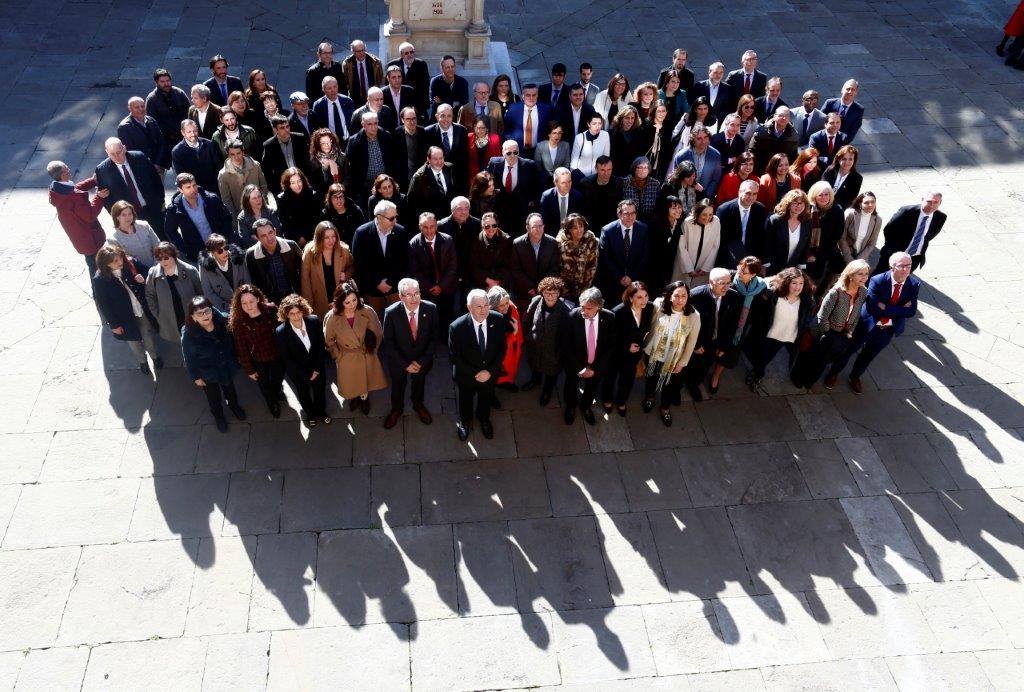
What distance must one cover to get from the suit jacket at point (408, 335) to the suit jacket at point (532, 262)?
3.74 feet

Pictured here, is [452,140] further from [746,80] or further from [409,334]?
[746,80]

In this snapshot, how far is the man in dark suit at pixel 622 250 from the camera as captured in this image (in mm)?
7457

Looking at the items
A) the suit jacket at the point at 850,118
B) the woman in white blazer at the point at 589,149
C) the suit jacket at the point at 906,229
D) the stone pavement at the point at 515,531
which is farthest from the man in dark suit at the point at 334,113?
the suit jacket at the point at 906,229

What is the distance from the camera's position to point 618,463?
7016mm

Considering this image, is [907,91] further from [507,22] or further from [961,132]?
[507,22]

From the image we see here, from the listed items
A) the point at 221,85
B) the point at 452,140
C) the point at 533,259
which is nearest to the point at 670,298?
the point at 533,259

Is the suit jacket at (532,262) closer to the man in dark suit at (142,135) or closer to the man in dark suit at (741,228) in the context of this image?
the man in dark suit at (741,228)

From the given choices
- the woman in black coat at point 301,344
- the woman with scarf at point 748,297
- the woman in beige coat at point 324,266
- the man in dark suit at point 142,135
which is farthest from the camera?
the man in dark suit at point 142,135

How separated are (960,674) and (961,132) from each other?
10066 mm

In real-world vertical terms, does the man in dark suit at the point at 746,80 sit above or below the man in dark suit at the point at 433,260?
above

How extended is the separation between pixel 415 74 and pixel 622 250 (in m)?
4.48

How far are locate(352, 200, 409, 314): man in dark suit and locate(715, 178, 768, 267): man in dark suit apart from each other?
133 inches

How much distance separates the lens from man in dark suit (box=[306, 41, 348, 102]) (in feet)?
32.6

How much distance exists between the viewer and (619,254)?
297 inches
